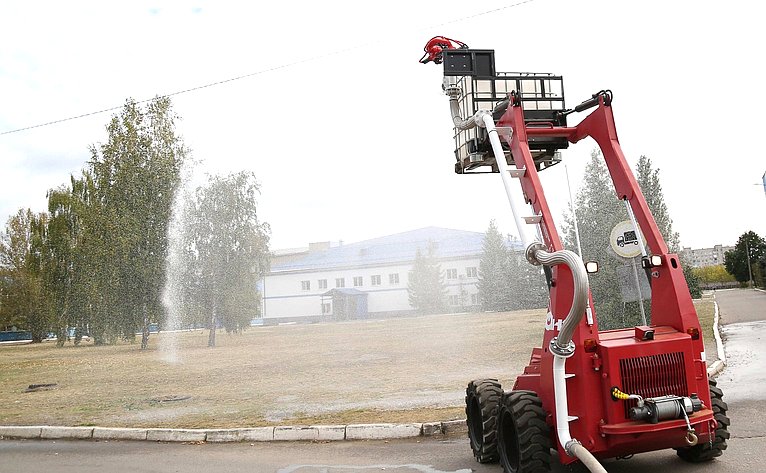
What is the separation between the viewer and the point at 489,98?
6.70 m

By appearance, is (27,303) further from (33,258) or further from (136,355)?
(136,355)

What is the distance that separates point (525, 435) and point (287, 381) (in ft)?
33.2

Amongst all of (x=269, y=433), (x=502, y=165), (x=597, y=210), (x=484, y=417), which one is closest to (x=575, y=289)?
(x=502, y=165)

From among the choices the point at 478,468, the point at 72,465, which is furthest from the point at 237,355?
the point at 478,468

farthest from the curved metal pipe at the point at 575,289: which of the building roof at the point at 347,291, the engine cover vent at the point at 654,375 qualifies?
the building roof at the point at 347,291

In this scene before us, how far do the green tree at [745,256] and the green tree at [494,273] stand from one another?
51533mm

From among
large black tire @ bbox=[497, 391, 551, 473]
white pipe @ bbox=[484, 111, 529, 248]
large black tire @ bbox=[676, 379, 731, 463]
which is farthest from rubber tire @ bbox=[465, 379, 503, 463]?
large black tire @ bbox=[676, 379, 731, 463]

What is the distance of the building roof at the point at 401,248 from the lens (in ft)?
101

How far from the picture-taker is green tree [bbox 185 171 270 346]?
30750 mm

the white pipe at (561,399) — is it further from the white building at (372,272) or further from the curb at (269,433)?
the white building at (372,272)

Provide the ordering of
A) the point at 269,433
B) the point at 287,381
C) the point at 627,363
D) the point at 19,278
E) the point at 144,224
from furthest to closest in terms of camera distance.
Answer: the point at 19,278 < the point at 144,224 < the point at 287,381 < the point at 269,433 < the point at 627,363

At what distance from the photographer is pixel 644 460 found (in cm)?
609

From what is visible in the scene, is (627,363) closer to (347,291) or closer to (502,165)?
(502,165)

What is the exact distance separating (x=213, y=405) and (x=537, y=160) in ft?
23.7
